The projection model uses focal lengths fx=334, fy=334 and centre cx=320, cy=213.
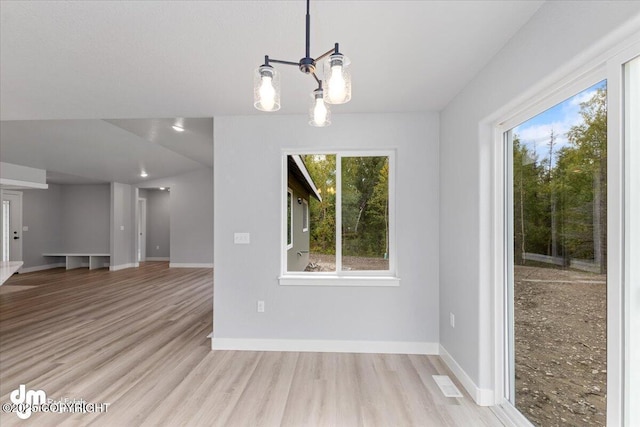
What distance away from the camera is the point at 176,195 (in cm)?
985

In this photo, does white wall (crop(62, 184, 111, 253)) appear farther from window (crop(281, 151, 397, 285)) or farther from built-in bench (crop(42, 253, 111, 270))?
window (crop(281, 151, 397, 285))

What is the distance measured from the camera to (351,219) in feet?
11.9

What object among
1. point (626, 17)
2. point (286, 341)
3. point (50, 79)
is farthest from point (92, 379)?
point (626, 17)

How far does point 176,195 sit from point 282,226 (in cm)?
745

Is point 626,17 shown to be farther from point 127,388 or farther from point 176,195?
point 176,195

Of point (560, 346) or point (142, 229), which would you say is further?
point (142, 229)

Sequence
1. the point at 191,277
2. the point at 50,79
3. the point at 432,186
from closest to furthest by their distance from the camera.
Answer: the point at 50,79 → the point at 432,186 → the point at 191,277

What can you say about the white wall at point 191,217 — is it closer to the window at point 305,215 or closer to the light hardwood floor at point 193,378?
the light hardwood floor at point 193,378

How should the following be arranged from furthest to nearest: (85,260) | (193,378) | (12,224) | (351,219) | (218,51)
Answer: (85,260)
(12,224)
(351,219)
(193,378)
(218,51)

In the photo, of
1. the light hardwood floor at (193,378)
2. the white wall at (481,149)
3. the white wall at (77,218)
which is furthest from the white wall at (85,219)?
the white wall at (481,149)

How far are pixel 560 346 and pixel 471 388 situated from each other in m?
0.98

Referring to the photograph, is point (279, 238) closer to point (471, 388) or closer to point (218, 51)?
point (218, 51)

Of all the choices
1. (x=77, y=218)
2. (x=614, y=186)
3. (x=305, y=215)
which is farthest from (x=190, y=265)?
(x=614, y=186)

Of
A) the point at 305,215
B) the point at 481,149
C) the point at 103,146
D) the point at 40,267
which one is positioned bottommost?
the point at 40,267
